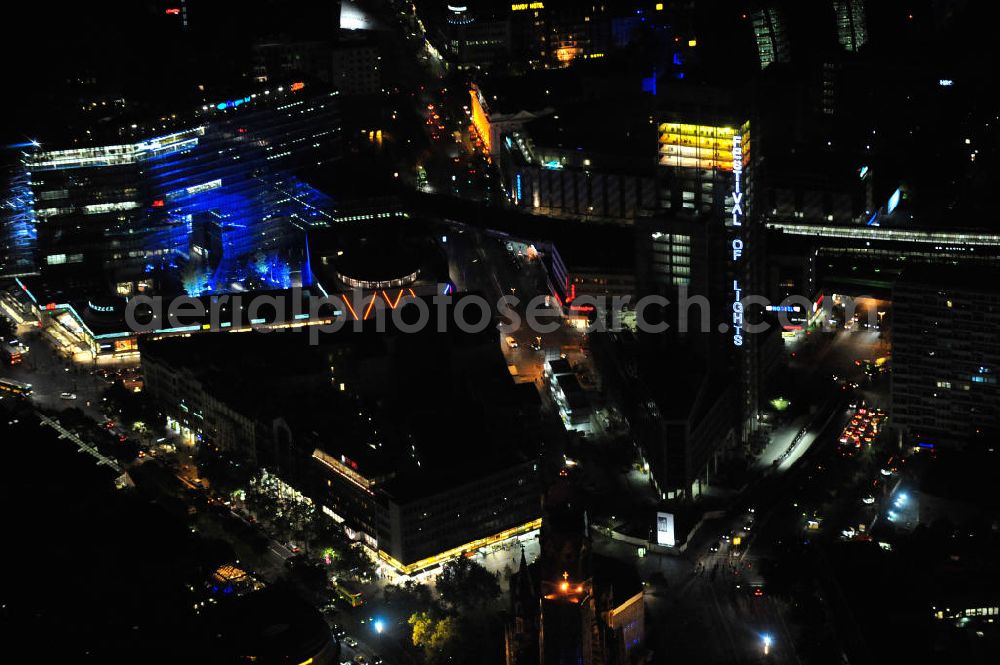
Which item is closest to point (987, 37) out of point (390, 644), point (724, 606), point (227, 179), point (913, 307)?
point (913, 307)

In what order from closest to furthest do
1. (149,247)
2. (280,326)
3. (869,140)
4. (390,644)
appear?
1. (390,644)
2. (280,326)
3. (149,247)
4. (869,140)

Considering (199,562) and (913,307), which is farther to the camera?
(913,307)

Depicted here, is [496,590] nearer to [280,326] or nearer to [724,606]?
[724,606]

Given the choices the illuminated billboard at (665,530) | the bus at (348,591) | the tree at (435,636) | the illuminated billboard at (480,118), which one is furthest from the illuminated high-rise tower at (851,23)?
the tree at (435,636)

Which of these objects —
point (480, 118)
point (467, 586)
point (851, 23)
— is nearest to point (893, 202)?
point (851, 23)

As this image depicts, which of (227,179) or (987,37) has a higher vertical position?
(987,37)

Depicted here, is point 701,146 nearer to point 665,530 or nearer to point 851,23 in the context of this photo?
point 665,530
